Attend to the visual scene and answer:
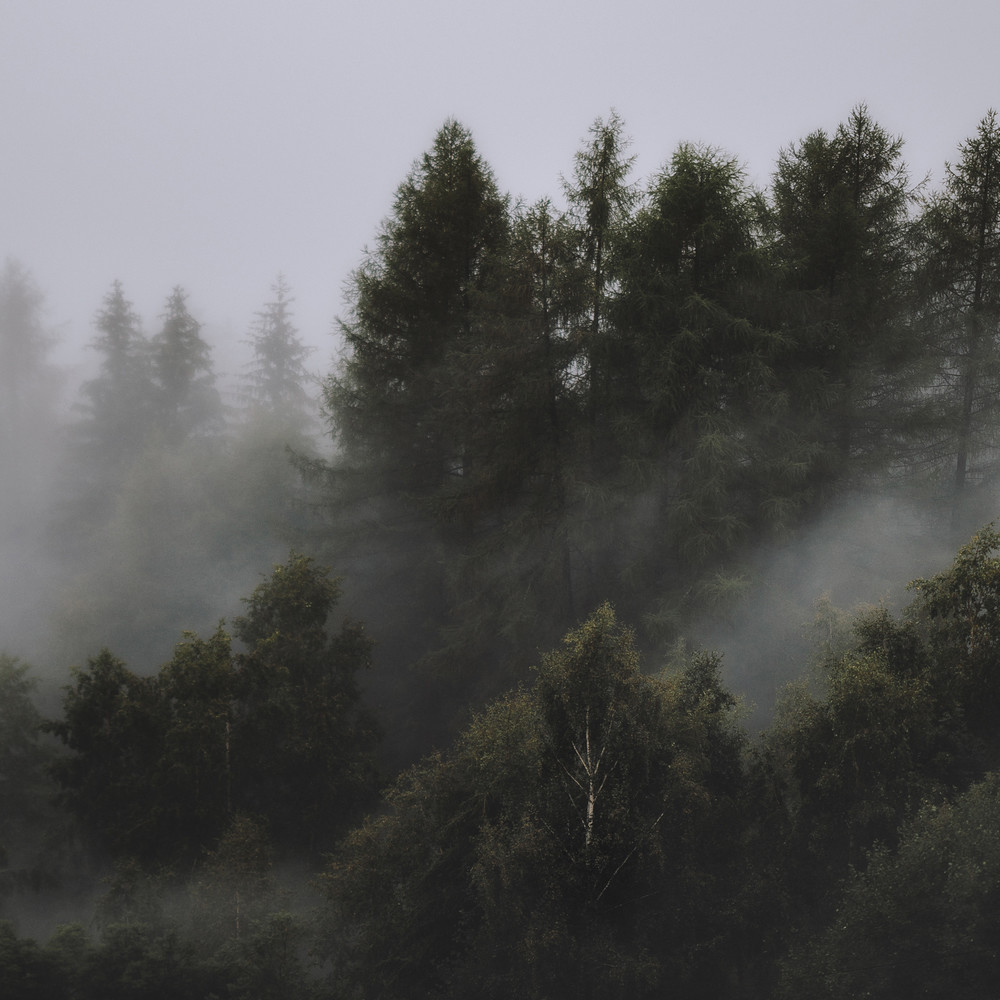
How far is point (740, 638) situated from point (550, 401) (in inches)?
255

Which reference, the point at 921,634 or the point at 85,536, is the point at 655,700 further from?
the point at 85,536

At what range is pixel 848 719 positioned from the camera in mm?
11656

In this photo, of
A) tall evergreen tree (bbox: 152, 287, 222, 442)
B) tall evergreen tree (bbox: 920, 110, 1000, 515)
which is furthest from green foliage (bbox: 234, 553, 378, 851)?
tall evergreen tree (bbox: 152, 287, 222, 442)

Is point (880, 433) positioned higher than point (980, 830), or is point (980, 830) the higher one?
point (880, 433)

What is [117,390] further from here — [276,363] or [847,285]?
[847,285]

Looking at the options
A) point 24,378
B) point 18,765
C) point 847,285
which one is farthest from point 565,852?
point 24,378

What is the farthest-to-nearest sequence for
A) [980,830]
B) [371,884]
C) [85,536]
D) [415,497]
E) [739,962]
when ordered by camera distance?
1. [85,536]
2. [415,497]
3. [371,884]
4. [739,962]
5. [980,830]

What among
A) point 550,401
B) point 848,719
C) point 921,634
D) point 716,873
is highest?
point 550,401

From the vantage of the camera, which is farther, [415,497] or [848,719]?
[415,497]

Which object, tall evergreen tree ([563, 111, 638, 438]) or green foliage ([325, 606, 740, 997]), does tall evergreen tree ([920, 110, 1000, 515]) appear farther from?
green foliage ([325, 606, 740, 997])

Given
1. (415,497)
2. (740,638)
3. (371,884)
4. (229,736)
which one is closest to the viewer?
(371,884)

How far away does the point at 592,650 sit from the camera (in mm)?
12219

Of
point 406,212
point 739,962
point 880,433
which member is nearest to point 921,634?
point 739,962

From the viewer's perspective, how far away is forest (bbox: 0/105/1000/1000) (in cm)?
1147
